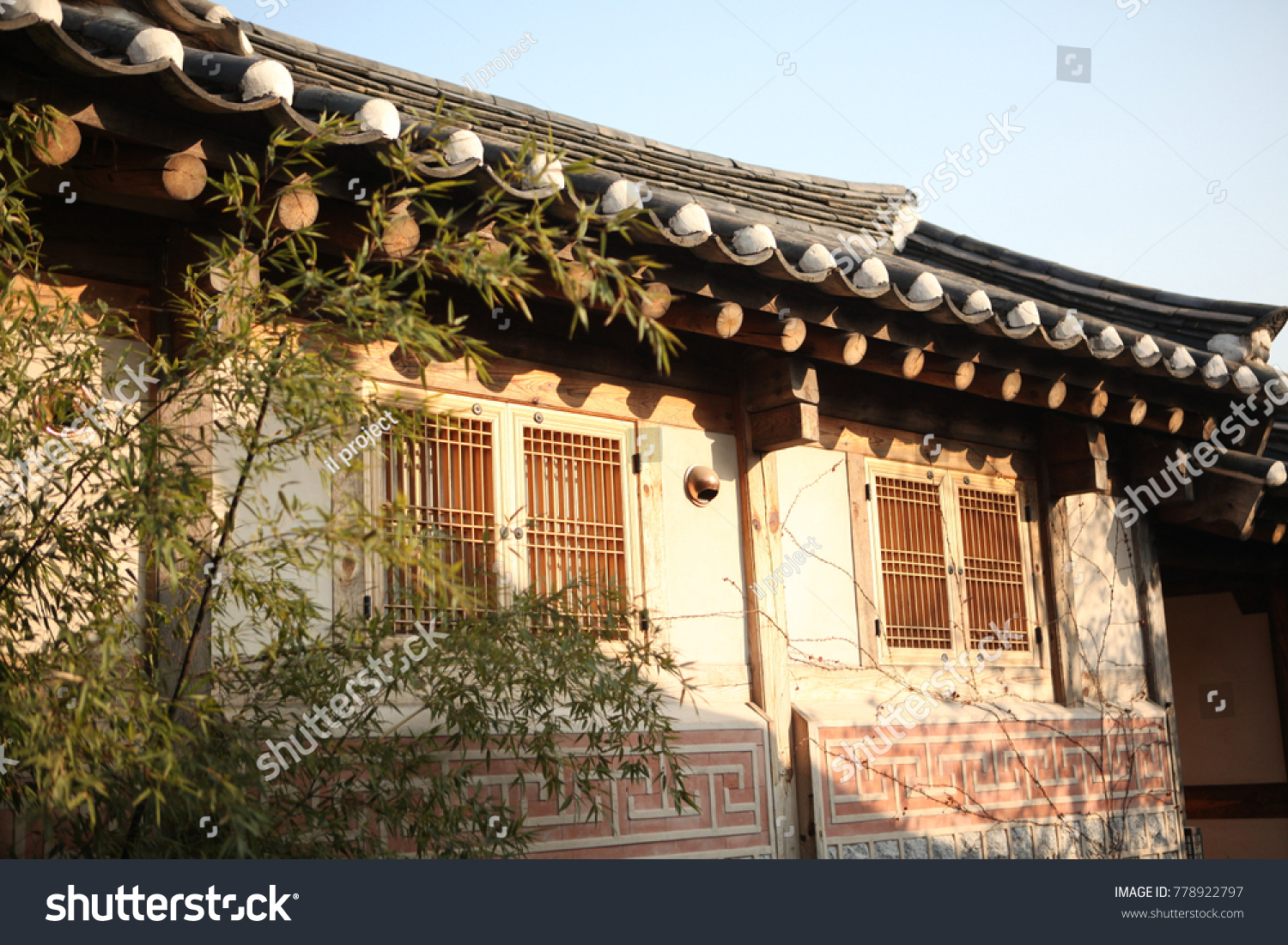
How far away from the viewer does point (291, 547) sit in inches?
125

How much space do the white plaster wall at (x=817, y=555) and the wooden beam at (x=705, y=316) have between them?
1.07 meters

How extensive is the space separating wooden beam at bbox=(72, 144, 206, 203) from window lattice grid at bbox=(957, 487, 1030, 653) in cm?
467

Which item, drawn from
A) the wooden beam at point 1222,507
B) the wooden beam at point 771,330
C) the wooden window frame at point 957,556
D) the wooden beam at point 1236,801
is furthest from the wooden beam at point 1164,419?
the wooden beam at point 1236,801

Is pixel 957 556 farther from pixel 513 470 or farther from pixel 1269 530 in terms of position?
pixel 1269 530

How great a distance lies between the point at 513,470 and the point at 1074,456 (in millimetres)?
3758

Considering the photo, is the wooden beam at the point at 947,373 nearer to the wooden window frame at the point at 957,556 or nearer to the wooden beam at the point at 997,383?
the wooden beam at the point at 997,383

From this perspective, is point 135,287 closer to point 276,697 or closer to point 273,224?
point 273,224

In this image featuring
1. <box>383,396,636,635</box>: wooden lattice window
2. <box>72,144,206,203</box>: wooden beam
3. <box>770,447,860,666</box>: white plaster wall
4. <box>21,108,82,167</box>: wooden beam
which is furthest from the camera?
<box>770,447,860,666</box>: white plaster wall

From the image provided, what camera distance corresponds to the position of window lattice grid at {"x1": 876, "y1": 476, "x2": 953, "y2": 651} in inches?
253

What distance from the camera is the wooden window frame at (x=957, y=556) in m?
6.37

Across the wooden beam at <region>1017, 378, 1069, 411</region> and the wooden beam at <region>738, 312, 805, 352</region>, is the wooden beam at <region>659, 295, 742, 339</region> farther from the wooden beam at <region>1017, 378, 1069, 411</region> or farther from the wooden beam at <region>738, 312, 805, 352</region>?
the wooden beam at <region>1017, 378, 1069, 411</region>

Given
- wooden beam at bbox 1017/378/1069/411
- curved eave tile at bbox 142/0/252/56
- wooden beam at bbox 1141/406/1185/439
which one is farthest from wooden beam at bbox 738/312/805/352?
wooden beam at bbox 1141/406/1185/439

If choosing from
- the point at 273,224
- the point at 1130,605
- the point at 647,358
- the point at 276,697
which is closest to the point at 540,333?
the point at 647,358

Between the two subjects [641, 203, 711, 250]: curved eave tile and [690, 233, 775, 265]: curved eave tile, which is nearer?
[641, 203, 711, 250]: curved eave tile
